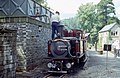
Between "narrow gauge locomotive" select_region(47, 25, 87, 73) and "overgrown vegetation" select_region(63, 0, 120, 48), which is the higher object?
"overgrown vegetation" select_region(63, 0, 120, 48)

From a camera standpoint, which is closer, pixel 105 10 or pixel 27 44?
pixel 27 44

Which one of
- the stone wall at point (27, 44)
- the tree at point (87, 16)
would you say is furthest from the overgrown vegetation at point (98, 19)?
the stone wall at point (27, 44)

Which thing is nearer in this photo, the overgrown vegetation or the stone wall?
the stone wall

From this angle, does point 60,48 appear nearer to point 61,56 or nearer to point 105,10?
point 61,56

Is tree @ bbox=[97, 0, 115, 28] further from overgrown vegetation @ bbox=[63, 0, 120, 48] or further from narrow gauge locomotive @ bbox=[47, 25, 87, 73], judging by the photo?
narrow gauge locomotive @ bbox=[47, 25, 87, 73]

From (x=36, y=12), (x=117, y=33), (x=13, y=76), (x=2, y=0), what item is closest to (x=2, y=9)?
(x=2, y=0)

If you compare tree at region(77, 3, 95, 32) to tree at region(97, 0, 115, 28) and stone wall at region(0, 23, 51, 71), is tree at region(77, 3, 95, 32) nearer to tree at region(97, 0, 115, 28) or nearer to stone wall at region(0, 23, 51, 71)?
tree at region(97, 0, 115, 28)

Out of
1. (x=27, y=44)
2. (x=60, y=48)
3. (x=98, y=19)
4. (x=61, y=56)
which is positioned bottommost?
(x=61, y=56)

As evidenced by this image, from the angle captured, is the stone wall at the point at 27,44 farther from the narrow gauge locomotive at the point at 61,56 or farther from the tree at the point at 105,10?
the tree at the point at 105,10

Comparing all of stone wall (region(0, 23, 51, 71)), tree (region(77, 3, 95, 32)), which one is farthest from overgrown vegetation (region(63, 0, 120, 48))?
stone wall (region(0, 23, 51, 71))

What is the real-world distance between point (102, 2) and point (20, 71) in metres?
54.8

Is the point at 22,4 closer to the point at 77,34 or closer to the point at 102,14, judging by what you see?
the point at 77,34

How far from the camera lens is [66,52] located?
1542 cm

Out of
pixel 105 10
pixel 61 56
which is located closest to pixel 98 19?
pixel 105 10
